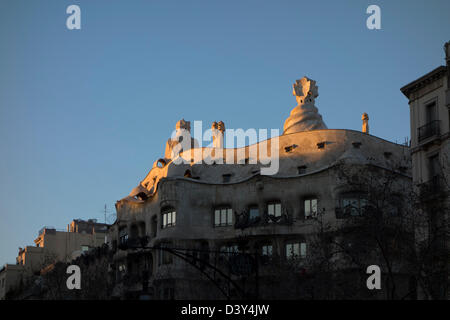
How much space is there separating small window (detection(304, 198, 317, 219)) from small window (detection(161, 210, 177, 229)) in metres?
10.6

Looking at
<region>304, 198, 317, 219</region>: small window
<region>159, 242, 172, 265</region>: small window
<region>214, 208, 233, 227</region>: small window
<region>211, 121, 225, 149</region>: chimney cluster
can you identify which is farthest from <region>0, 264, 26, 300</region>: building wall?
<region>304, 198, 317, 219</region>: small window

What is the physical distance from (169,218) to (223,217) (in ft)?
14.3

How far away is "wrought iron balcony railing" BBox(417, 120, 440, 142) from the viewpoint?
42.8m

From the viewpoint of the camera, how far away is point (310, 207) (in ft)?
203

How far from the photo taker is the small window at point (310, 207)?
61.3 m

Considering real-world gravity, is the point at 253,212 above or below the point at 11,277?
above

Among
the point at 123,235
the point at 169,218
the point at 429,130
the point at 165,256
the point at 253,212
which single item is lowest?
the point at 165,256

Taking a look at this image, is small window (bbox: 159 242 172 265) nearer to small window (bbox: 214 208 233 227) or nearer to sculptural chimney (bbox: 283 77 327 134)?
small window (bbox: 214 208 233 227)

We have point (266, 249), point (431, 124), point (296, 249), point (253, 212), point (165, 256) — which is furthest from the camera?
point (253, 212)

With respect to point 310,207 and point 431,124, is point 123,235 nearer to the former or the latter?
point 310,207

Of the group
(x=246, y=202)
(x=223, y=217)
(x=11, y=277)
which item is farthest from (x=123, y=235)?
(x=11, y=277)

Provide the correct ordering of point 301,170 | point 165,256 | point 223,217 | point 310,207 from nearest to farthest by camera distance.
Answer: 1. point 310,207
2. point 301,170
3. point 165,256
4. point 223,217
